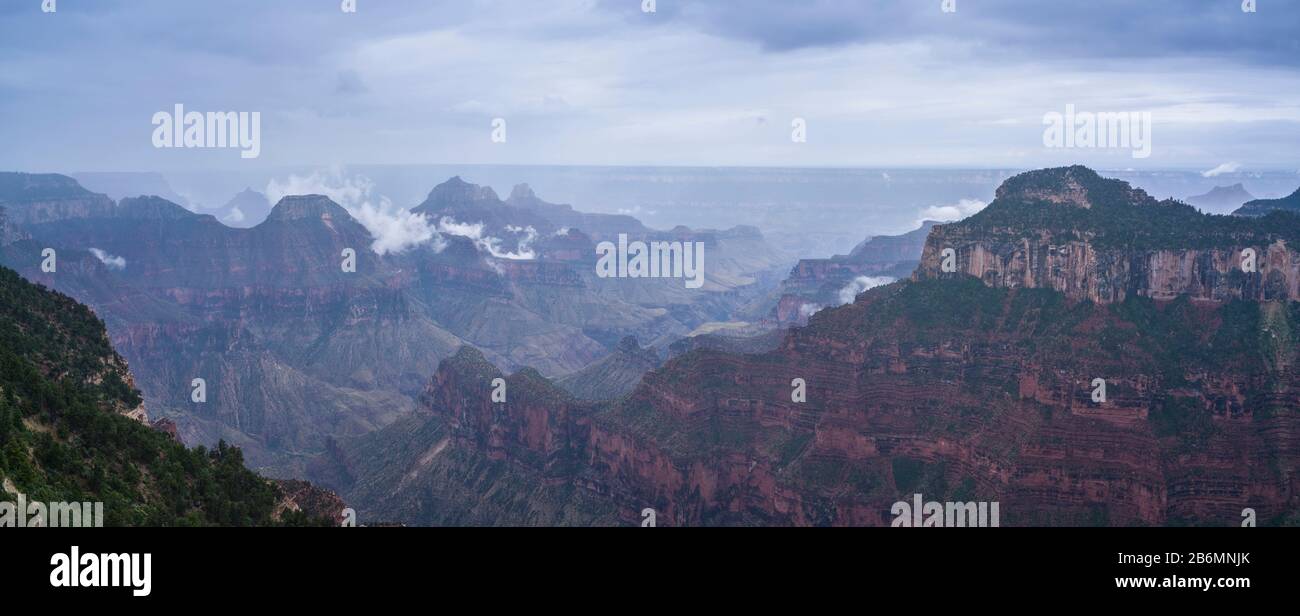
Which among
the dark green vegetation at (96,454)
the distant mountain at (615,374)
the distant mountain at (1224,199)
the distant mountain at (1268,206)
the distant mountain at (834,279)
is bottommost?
the distant mountain at (615,374)

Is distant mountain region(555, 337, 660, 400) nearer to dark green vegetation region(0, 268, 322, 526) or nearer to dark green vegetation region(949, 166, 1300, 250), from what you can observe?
dark green vegetation region(949, 166, 1300, 250)

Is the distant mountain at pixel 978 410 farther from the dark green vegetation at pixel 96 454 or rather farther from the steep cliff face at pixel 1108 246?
the dark green vegetation at pixel 96 454

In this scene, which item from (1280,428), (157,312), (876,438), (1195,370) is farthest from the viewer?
(157,312)

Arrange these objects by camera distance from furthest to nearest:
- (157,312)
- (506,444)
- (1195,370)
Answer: (157,312) → (506,444) → (1195,370)

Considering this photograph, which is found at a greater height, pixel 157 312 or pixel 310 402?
pixel 157 312

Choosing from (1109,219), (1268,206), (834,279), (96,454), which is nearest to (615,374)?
(834,279)

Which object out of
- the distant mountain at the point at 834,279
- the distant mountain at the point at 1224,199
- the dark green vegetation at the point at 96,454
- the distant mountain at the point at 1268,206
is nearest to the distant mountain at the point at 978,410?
the distant mountain at the point at 1268,206
